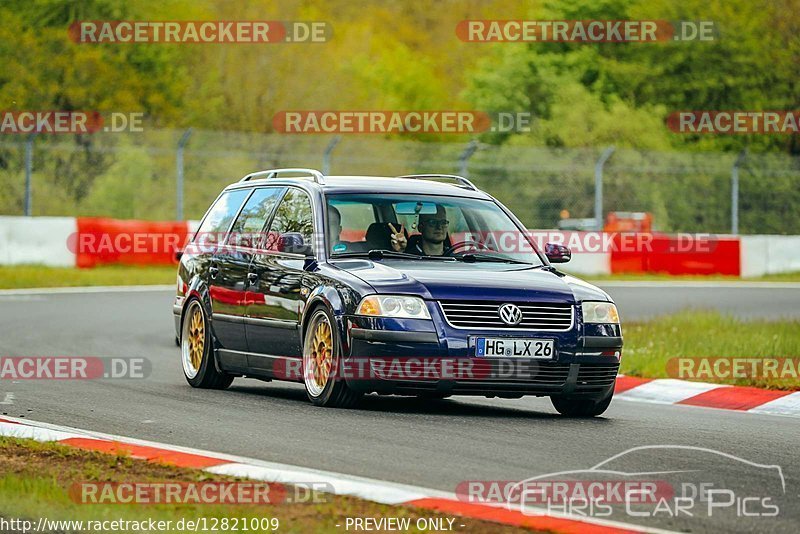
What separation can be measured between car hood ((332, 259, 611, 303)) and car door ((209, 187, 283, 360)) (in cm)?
125

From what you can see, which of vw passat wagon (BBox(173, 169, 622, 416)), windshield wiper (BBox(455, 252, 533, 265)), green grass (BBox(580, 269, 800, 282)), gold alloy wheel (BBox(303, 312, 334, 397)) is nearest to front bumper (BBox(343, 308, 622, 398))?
vw passat wagon (BBox(173, 169, 622, 416))

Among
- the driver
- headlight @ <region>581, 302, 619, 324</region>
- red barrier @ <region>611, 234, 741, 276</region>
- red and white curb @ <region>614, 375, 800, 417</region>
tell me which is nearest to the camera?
headlight @ <region>581, 302, 619, 324</region>

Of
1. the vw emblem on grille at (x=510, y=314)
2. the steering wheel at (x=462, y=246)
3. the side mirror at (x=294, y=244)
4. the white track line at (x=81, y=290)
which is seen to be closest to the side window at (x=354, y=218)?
the side mirror at (x=294, y=244)

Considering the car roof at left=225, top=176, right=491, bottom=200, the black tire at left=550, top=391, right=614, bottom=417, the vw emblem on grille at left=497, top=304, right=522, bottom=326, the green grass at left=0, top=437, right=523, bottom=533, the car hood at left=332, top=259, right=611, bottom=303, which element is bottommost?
the black tire at left=550, top=391, right=614, bottom=417

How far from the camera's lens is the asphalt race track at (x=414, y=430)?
769 centimetres

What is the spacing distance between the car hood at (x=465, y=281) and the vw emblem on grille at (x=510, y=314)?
0.06 metres

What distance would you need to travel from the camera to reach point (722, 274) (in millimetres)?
34812

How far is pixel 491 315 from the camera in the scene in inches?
395

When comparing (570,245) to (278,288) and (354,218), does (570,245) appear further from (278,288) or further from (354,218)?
(278,288)

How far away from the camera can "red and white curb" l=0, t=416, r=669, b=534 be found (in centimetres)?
627

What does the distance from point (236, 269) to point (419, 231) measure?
60.2 inches

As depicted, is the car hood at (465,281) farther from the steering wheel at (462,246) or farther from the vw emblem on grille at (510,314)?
the steering wheel at (462,246)

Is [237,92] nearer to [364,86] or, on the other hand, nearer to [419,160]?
[364,86]

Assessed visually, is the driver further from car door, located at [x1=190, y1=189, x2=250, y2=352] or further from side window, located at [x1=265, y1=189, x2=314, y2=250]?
car door, located at [x1=190, y1=189, x2=250, y2=352]
